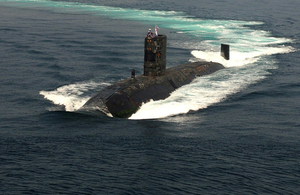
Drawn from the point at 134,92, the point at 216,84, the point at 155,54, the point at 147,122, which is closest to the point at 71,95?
the point at 134,92

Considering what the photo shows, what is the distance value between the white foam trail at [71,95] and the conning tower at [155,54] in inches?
224

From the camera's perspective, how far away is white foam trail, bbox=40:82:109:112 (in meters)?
34.2

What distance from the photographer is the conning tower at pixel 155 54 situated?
3669 cm

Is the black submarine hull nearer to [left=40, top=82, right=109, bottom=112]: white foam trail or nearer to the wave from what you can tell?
the wave

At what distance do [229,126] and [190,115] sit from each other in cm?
399

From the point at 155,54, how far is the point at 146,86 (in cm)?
341

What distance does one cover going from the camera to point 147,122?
29.1 m

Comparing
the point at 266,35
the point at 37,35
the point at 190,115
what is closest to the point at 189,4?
the point at 266,35

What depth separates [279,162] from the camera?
880 inches

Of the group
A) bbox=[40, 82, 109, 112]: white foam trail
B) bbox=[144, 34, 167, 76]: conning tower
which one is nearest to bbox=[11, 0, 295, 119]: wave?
bbox=[40, 82, 109, 112]: white foam trail

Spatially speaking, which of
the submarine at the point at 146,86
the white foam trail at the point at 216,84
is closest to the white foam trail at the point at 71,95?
the submarine at the point at 146,86

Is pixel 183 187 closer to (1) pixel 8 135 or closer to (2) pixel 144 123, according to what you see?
(2) pixel 144 123

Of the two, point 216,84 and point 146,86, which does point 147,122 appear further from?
point 216,84

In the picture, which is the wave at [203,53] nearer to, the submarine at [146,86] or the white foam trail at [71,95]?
the white foam trail at [71,95]
